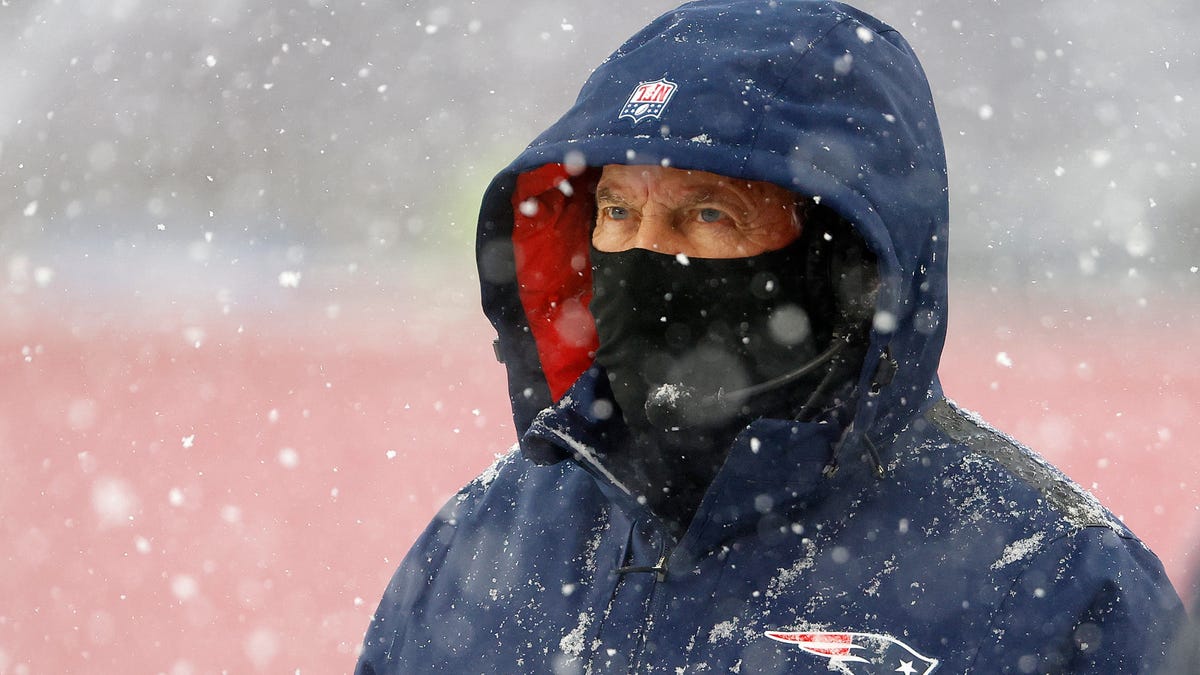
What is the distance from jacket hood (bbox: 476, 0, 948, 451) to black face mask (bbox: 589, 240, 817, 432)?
184 mm

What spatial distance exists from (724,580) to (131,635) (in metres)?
4.09

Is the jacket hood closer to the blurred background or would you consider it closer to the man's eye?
the man's eye

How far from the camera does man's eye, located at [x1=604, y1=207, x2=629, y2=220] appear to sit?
1.90 meters

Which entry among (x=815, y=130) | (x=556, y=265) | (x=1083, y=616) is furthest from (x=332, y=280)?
(x=1083, y=616)

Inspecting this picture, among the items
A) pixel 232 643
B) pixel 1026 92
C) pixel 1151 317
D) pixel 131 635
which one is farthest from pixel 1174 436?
pixel 131 635

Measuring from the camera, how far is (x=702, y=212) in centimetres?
183

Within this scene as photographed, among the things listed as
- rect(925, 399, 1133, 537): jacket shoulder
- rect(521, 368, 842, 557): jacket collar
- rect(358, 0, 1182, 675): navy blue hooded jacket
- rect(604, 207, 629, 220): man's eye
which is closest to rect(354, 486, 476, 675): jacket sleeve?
rect(358, 0, 1182, 675): navy blue hooded jacket

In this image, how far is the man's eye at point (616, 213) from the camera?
1.90 meters

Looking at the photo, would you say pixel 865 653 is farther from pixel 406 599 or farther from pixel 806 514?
pixel 406 599

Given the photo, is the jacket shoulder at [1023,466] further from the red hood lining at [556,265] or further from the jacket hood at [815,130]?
the red hood lining at [556,265]

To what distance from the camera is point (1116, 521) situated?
1543mm

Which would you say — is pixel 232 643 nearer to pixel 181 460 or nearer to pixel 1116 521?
pixel 181 460

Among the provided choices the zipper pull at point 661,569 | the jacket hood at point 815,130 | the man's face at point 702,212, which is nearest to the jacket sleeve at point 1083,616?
the jacket hood at point 815,130

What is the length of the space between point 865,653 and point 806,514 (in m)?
0.21
